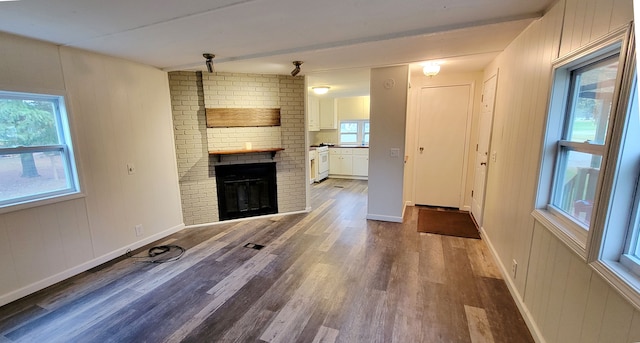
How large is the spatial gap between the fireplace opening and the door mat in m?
2.36

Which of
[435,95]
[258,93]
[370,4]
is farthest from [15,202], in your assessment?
[435,95]

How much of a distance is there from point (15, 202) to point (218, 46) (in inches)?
87.7

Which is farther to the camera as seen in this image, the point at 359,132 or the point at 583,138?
the point at 359,132

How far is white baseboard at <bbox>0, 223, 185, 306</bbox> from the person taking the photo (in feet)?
7.20

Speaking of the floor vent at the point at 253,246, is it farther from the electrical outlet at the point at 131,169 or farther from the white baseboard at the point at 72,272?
the electrical outlet at the point at 131,169

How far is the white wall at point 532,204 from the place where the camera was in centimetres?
116

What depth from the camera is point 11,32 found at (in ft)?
6.80

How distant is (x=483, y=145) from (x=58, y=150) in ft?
16.1

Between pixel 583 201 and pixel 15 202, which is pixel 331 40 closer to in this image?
pixel 583 201

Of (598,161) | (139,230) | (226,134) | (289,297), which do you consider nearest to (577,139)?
(598,161)

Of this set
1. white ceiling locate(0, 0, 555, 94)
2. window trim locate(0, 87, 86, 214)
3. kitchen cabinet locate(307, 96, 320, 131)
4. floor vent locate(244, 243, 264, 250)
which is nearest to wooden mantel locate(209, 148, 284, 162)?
white ceiling locate(0, 0, 555, 94)

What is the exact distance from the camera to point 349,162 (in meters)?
6.97

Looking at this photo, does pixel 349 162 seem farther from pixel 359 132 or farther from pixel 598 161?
pixel 598 161

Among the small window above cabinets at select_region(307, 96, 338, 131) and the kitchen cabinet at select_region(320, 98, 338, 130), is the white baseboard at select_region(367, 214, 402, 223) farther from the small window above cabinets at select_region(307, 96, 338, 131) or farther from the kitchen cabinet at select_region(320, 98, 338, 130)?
the kitchen cabinet at select_region(320, 98, 338, 130)
